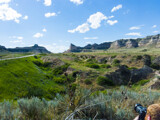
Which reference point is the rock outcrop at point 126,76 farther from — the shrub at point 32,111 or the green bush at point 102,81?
the shrub at point 32,111

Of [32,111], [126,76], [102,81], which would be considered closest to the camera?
[32,111]

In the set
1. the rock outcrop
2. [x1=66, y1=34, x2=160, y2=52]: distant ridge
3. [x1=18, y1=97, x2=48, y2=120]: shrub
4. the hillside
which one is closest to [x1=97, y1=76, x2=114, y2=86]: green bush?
the hillside

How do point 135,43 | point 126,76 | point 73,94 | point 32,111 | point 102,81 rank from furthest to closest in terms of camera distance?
point 135,43 → point 126,76 → point 102,81 → point 32,111 → point 73,94

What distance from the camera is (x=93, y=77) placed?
18.9 m

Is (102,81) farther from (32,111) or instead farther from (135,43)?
(135,43)

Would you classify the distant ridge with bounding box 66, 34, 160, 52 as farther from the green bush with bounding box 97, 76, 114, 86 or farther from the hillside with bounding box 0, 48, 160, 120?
the hillside with bounding box 0, 48, 160, 120

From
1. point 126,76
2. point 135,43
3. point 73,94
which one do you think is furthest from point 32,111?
point 135,43

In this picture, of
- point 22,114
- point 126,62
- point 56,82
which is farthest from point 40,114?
point 126,62

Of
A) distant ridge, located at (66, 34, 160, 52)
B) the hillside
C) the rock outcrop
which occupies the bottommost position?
the rock outcrop

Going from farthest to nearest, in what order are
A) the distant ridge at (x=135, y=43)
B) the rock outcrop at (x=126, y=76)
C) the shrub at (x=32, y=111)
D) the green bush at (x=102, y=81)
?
the distant ridge at (x=135, y=43), the rock outcrop at (x=126, y=76), the green bush at (x=102, y=81), the shrub at (x=32, y=111)

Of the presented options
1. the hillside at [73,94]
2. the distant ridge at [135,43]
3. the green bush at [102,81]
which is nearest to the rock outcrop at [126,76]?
the hillside at [73,94]

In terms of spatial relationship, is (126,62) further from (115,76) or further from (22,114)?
(22,114)

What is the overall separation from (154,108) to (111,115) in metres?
1.22

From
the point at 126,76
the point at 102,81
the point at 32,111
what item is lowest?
the point at 126,76
